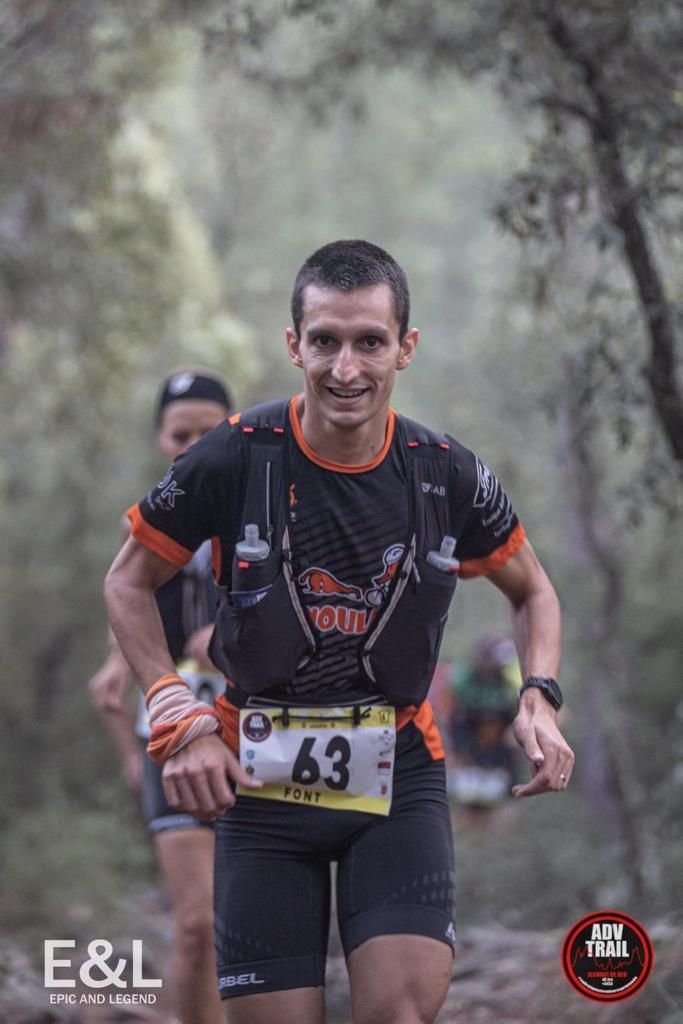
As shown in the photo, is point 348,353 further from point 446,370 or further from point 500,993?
point 446,370

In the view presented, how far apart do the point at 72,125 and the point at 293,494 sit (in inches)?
335

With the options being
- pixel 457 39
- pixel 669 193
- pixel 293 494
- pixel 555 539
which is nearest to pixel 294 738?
pixel 293 494

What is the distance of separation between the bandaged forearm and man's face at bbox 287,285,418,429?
0.81 m

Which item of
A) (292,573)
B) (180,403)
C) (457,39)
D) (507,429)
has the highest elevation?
(507,429)

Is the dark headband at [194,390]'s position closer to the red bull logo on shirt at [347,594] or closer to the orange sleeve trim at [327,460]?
the orange sleeve trim at [327,460]

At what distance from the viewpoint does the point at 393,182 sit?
4438 cm

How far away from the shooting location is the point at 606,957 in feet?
15.7

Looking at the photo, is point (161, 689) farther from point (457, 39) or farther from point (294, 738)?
point (457, 39)

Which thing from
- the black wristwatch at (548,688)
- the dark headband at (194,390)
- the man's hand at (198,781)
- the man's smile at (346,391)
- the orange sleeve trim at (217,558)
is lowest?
the man's hand at (198,781)

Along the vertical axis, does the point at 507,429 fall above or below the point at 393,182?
below

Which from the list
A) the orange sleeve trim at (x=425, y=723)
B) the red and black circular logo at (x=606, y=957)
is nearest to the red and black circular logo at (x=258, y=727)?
the orange sleeve trim at (x=425, y=723)

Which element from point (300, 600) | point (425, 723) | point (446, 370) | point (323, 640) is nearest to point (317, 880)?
point (425, 723)

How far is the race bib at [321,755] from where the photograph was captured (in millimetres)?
3953

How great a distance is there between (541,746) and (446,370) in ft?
74.3
